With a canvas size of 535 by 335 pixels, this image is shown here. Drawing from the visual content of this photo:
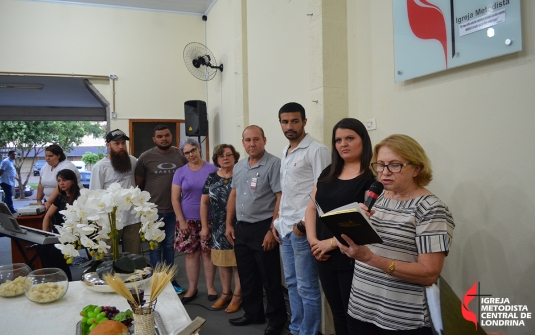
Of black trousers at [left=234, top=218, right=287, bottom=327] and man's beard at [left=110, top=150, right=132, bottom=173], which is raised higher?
man's beard at [left=110, top=150, right=132, bottom=173]

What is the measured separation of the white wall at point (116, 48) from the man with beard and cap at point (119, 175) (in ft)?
8.80

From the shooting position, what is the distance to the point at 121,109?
6.23 m

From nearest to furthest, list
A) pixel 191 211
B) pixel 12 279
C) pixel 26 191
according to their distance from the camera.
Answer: pixel 12 279, pixel 191 211, pixel 26 191

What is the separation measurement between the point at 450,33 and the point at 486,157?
2.15 ft

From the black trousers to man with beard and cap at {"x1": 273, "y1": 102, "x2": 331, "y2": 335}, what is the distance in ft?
1.02

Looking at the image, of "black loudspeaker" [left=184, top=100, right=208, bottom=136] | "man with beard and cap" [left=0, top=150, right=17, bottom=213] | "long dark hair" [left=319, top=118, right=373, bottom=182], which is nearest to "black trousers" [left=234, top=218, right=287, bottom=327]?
"long dark hair" [left=319, top=118, right=373, bottom=182]

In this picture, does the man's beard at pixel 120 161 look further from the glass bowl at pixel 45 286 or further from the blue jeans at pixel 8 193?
the blue jeans at pixel 8 193

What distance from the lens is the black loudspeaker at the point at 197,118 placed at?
18.9ft

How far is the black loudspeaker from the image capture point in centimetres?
577

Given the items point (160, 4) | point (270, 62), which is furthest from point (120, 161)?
point (160, 4)

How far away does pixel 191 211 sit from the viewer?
3.68 metres

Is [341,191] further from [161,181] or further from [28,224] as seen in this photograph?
[28,224]

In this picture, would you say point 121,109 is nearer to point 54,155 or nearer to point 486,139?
point 54,155

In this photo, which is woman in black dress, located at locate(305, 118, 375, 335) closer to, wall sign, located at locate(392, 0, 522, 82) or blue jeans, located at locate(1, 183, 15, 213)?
wall sign, located at locate(392, 0, 522, 82)
